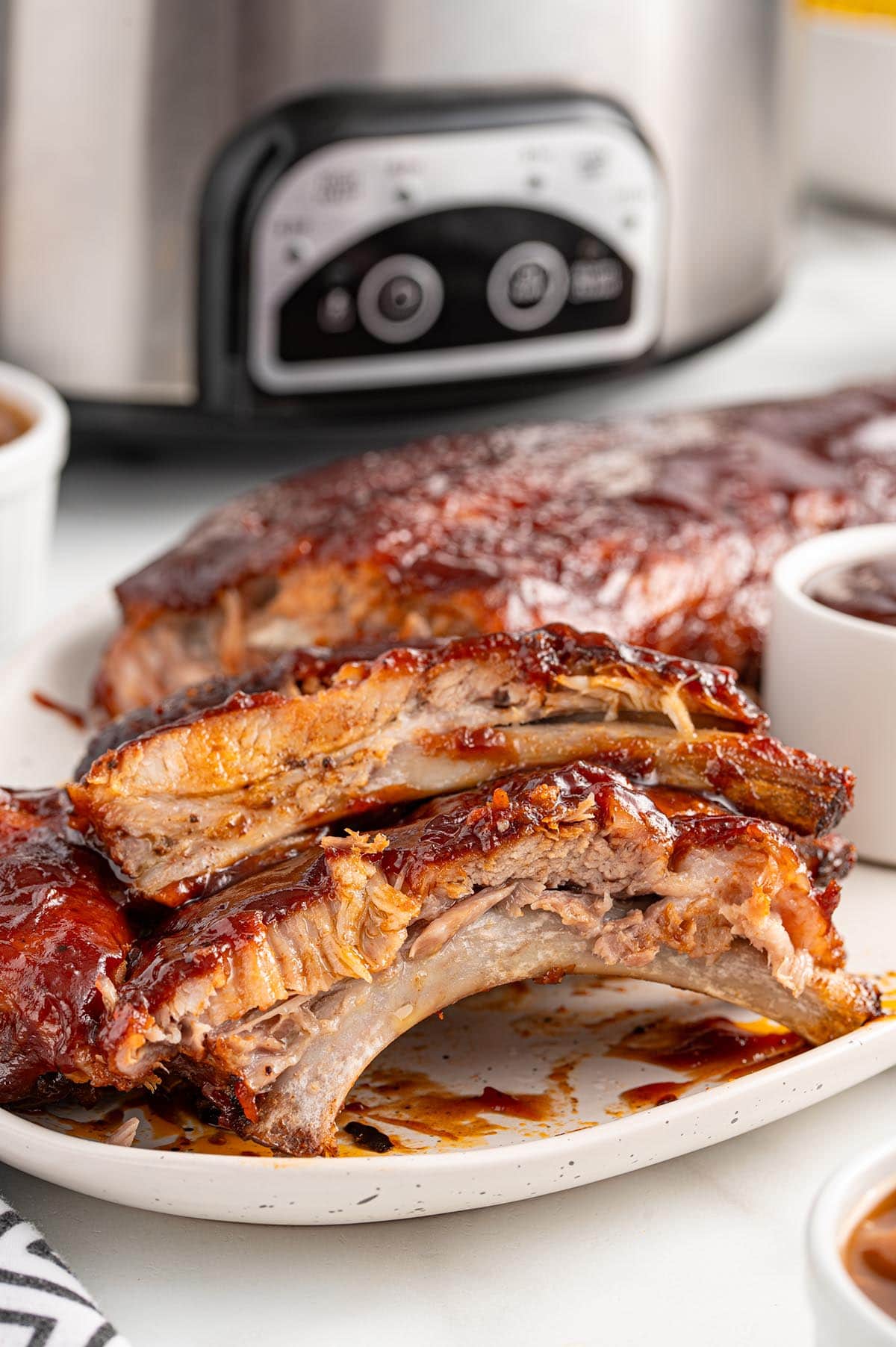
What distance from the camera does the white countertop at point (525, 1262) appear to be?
129 cm

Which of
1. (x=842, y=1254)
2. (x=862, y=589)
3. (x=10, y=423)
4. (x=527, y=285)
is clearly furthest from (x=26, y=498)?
(x=842, y=1254)

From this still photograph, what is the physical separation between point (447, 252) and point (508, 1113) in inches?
63.1

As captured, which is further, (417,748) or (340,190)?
(340,190)

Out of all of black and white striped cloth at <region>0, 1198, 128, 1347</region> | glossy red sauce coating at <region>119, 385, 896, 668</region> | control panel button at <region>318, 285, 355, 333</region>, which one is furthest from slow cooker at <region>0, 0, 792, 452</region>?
black and white striped cloth at <region>0, 1198, 128, 1347</region>

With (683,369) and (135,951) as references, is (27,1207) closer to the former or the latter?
(135,951)

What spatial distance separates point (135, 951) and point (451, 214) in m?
1.60

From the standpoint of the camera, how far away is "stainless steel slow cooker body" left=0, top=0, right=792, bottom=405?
8.15 ft

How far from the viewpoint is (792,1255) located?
1364 mm

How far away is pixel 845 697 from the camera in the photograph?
187 cm

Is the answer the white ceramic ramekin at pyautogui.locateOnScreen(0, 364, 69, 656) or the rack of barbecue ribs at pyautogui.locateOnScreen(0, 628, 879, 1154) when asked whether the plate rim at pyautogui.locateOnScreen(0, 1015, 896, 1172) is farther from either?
the white ceramic ramekin at pyautogui.locateOnScreen(0, 364, 69, 656)

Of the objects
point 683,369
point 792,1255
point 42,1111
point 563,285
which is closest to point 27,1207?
point 42,1111

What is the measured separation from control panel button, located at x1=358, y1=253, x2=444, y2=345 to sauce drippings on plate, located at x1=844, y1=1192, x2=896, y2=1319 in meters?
1.86

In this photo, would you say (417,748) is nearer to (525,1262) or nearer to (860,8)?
(525,1262)

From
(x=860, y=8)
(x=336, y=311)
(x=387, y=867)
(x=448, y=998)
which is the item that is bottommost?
(x=448, y=998)
